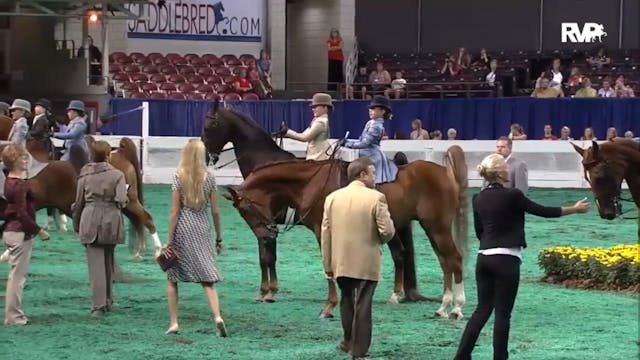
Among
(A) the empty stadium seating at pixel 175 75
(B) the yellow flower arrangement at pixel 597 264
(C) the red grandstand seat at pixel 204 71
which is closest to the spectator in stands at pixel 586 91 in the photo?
(A) the empty stadium seating at pixel 175 75

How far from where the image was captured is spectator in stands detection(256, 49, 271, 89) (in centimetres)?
3525

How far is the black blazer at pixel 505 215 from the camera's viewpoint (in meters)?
8.31

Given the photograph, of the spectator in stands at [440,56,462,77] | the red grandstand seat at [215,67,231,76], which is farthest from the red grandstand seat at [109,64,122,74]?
the spectator in stands at [440,56,462,77]

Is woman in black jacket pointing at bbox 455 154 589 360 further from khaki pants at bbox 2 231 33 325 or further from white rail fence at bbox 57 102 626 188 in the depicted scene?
white rail fence at bbox 57 102 626 188

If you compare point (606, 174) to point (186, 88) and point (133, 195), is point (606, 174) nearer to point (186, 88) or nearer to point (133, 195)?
point (133, 195)

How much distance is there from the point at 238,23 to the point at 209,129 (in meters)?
24.2

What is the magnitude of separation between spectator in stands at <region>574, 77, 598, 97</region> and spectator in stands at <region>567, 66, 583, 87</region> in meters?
0.93

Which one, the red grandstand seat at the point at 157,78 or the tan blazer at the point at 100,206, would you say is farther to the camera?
the red grandstand seat at the point at 157,78

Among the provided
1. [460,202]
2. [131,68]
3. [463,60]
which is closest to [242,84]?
[131,68]

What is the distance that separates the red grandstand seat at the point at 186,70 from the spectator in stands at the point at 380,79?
206 inches

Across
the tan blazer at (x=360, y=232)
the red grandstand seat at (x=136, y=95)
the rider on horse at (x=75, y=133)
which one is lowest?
the tan blazer at (x=360, y=232)

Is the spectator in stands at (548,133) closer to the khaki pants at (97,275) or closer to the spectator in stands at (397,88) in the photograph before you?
the spectator in stands at (397,88)

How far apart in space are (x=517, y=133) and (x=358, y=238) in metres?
19.0

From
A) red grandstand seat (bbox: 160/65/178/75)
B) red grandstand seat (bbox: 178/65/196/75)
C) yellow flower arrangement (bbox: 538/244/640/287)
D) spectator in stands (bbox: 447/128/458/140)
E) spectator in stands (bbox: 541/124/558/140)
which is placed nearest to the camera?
yellow flower arrangement (bbox: 538/244/640/287)
